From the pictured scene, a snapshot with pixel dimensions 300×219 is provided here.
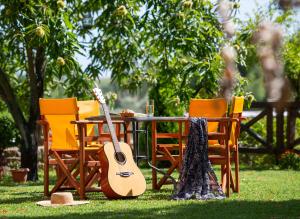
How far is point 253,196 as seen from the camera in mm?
6824

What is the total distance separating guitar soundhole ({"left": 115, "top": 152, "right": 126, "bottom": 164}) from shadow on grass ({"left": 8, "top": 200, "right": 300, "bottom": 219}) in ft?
2.71

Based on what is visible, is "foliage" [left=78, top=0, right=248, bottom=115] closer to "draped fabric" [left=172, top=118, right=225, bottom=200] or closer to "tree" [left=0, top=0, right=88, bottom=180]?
"tree" [left=0, top=0, right=88, bottom=180]

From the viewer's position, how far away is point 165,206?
598cm

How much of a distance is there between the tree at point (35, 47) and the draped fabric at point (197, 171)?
2404 millimetres

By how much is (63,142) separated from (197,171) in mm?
1402

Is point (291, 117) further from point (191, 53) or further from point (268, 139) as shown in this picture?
point (191, 53)

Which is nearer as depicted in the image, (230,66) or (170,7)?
(230,66)

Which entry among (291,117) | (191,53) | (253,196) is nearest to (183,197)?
(253,196)

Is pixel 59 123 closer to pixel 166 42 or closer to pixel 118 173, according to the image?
pixel 118 173

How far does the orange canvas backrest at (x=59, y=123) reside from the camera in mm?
6949

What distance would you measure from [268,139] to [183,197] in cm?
600

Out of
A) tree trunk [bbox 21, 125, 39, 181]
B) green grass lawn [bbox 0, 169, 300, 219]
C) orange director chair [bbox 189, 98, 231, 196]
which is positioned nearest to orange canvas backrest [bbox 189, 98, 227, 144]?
orange director chair [bbox 189, 98, 231, 196]

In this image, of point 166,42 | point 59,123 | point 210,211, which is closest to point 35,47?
point 166,42

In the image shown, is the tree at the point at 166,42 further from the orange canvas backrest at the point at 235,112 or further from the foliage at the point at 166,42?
the orange canvas backrest at the point at 235,112
